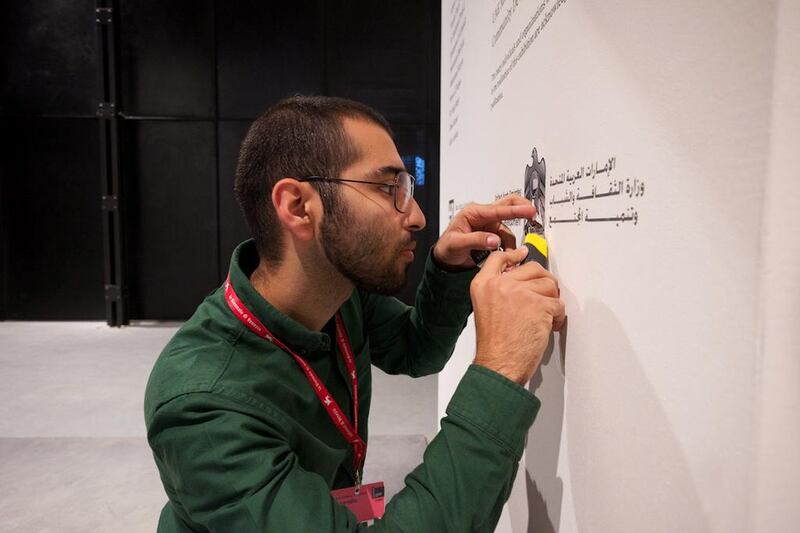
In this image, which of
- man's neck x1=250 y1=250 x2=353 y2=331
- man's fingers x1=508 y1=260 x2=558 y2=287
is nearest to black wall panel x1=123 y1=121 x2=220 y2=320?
man's neck x1=250 y1=250 x2=353 y2=331

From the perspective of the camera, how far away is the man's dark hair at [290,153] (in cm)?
99

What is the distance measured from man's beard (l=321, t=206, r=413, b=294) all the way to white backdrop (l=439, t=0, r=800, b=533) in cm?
32

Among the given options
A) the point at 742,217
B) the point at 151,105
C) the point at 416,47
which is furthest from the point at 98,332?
the point at 742,217

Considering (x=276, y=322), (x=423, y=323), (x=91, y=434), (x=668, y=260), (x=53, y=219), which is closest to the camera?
(x=668, y=260)

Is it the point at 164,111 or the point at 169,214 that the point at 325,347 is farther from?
the point at 164,111

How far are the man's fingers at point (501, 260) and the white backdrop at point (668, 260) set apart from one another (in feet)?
0.28

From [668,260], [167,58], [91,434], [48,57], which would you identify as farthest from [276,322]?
[48,57]

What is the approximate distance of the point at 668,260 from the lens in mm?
577

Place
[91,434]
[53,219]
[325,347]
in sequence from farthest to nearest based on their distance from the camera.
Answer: [53,219] < [91,434] < [325,347]

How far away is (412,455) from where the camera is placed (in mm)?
2621

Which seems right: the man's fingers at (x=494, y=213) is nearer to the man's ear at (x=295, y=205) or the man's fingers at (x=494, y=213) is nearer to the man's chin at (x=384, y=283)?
the man's chin at (x=384, y=283)

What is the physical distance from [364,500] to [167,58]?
536 cm

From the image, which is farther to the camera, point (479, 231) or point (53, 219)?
point (53, 219)

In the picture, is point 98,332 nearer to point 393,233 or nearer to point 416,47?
point 416,47
